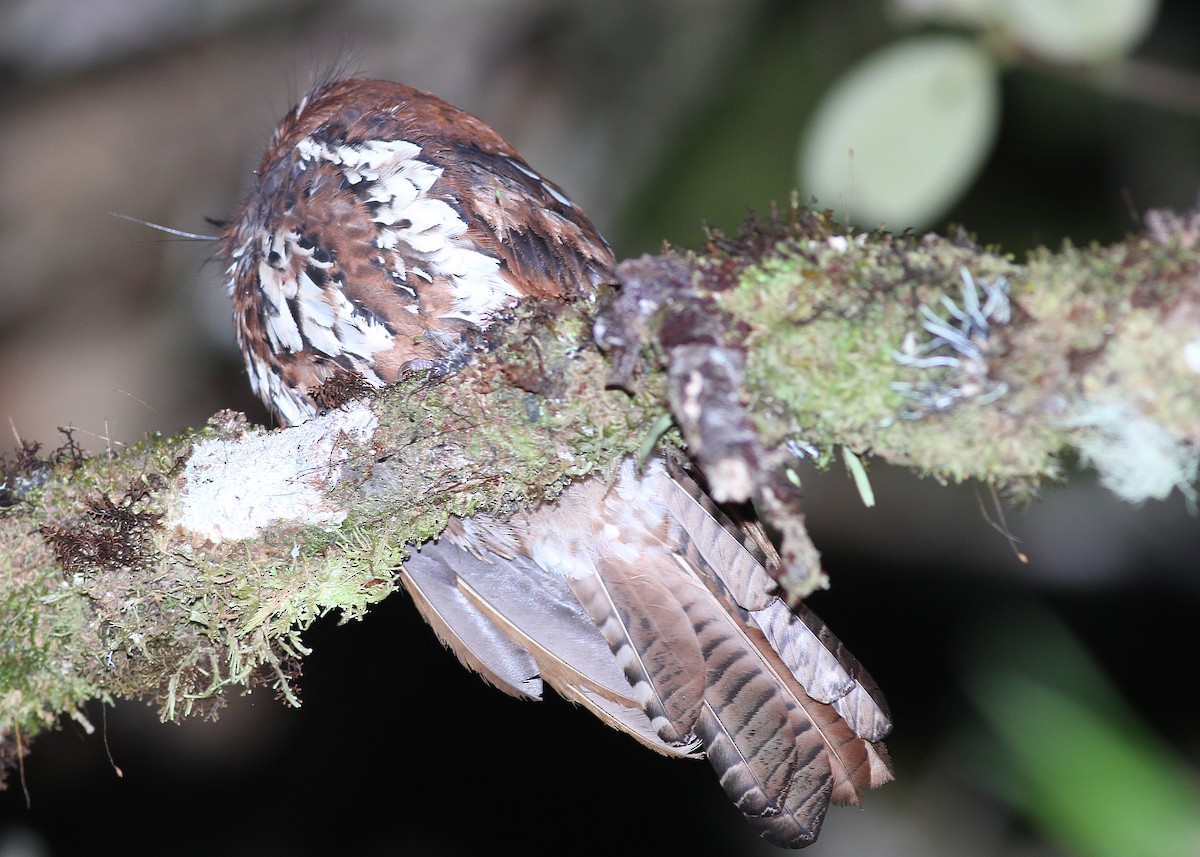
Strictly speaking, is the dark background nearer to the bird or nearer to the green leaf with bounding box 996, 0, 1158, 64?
the bird

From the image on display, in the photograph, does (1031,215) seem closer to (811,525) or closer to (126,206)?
(811,525)

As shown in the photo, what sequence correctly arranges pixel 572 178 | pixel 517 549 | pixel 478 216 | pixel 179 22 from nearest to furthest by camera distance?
pixel 478 216 → pixel 517 549 → pixel 179 22 → pixel 572 178

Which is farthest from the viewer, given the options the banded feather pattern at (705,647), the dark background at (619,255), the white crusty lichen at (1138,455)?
the dark background at (619,255)

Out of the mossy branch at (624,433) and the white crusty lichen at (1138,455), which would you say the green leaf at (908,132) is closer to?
the mossy branch at (624,433)

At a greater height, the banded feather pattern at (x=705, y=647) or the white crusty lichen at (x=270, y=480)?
the white crusty lichen at (x=270, y=480)

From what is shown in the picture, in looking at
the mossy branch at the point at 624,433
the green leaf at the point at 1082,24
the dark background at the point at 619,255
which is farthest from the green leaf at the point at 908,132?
the dark background at the point at 619,255

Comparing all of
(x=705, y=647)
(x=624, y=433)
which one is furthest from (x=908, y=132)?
(x=705, y=647)

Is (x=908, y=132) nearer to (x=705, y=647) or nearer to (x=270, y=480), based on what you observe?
(x=705, y=647)

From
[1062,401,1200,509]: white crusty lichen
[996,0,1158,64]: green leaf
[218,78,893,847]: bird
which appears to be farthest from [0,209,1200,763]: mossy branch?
[996,0,1158,64]: green leaf

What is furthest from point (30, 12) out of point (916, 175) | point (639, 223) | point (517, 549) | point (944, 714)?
point (944, 714)
